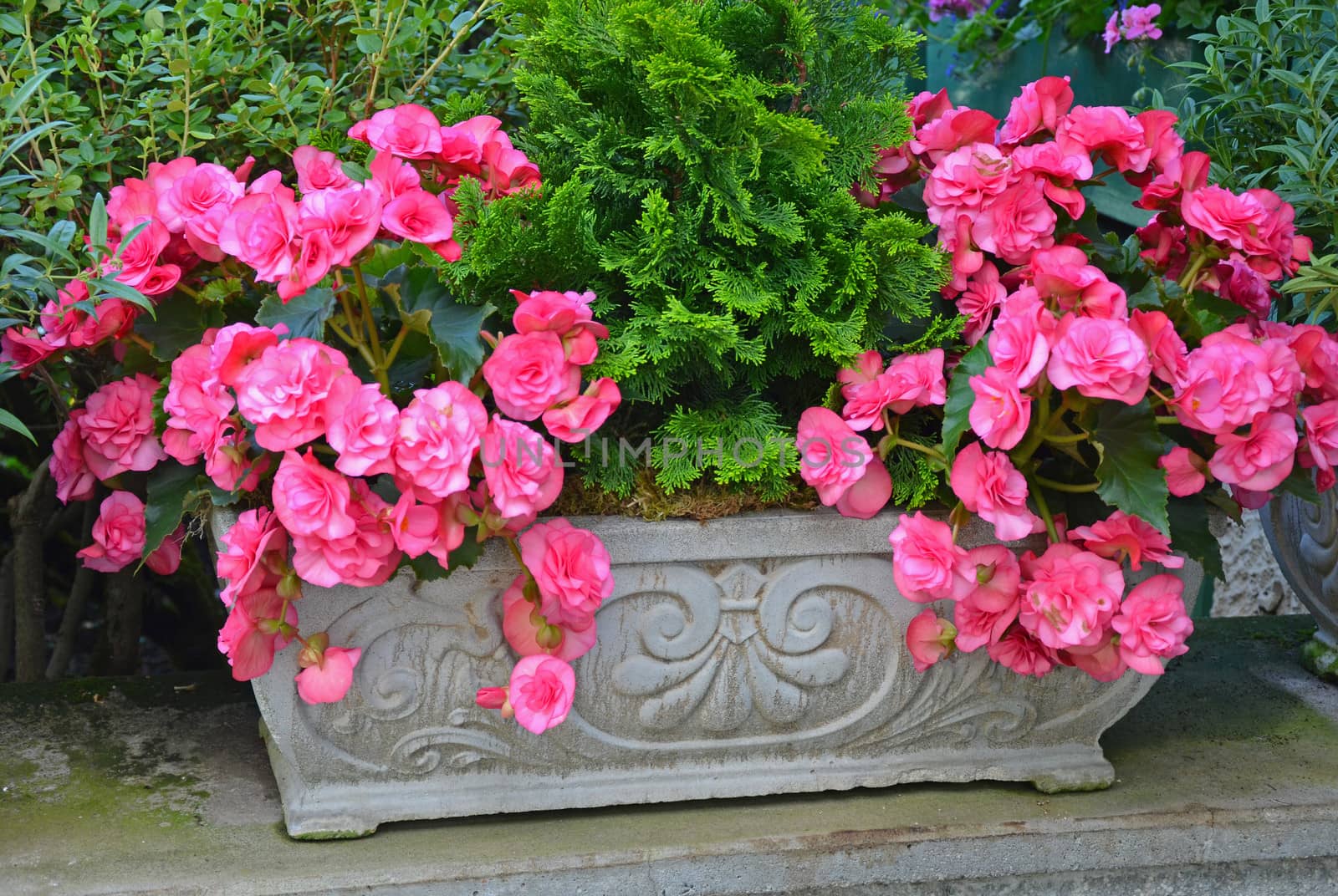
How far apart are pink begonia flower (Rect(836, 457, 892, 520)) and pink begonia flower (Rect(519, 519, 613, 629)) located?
30 centimetres

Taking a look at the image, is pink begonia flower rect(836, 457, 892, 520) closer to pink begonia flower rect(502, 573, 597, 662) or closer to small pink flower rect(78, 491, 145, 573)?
pink begonia flower rect(502, 573, 597, 662)

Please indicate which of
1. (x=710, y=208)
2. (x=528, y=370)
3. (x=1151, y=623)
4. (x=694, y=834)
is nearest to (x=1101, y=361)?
(x=1151, y=623)

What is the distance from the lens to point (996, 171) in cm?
143

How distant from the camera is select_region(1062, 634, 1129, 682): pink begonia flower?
54.9 inches

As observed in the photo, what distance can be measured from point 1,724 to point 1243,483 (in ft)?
5.68

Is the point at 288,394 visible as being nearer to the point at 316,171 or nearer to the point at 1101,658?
the point at 316,171

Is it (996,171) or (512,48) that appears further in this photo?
(512,48)

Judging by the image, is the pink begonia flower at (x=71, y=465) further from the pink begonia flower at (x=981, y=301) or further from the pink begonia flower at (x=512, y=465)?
the pink begonia flower at (x=981, y=301)

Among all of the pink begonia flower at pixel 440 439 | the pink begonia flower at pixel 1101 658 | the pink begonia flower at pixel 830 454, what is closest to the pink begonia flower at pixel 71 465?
the pink begonia flower at pixel 440 439

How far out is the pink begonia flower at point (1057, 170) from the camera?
143 centimetres

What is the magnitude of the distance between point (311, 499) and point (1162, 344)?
3.10ft

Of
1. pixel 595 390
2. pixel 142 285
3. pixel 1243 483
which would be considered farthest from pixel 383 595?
pixel 1243 483

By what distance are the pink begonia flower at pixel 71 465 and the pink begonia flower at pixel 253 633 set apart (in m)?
0.40

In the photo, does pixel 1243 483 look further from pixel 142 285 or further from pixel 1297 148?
pixel 142 285
